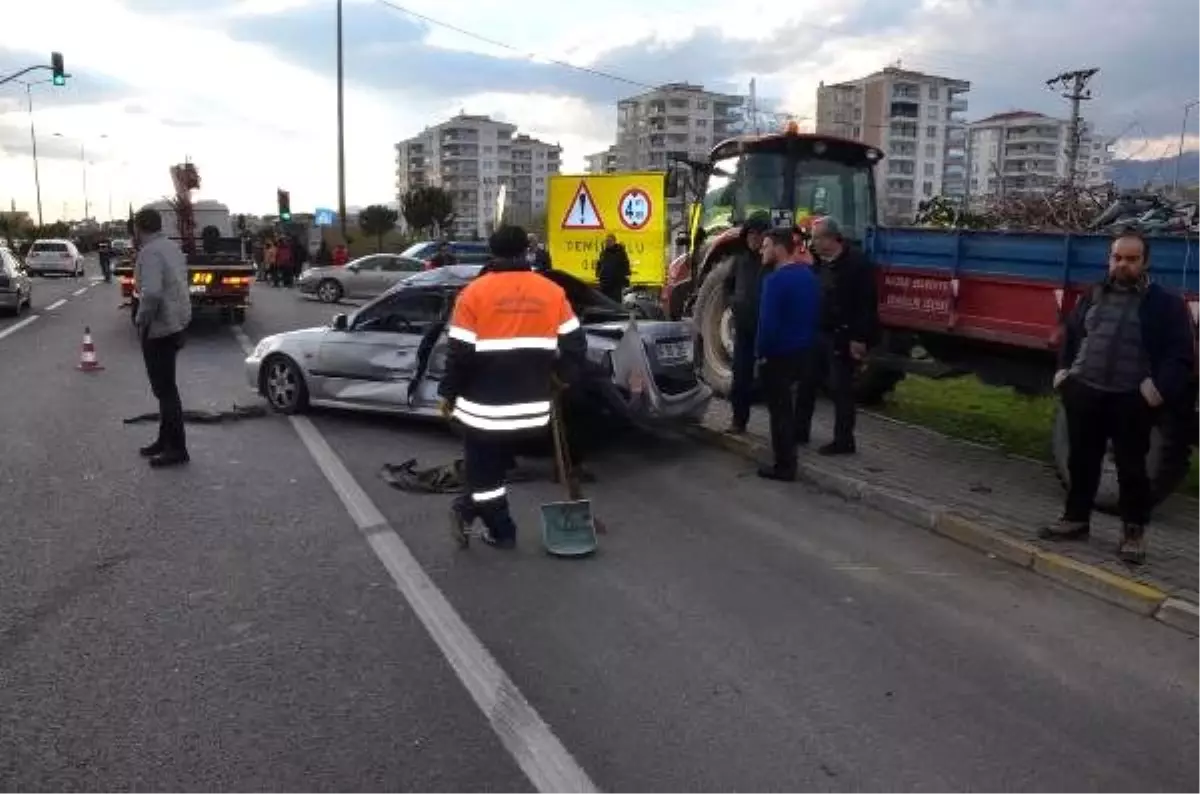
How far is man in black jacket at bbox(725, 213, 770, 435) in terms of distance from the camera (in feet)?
29.8

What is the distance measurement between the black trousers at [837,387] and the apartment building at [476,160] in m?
110

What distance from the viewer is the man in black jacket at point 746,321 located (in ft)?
29.8

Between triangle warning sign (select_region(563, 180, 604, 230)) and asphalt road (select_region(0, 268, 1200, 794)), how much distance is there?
1181cm

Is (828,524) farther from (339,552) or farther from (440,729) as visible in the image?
(440,729)

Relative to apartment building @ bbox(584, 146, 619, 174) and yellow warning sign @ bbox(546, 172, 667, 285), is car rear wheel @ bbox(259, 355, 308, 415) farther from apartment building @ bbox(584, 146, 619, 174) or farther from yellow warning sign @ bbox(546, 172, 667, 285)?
apartment building @ bbox(584, 146, 619, 174)

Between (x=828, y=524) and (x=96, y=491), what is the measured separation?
16.0 feet

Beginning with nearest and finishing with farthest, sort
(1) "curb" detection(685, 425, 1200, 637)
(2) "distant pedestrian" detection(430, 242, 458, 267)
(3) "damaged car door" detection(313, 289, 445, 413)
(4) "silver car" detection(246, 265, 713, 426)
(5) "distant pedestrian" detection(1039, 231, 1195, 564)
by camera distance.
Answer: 1. (1) "curb" detection(685, 425, 1200, 637)
2. (5) "distant pedestrian" detection(1039, 231, 1195, 564)
3. (4) "silver car" detection(246, 265, 713, 426)
4. (3) "damaged car door" detection(313, 289, 445, 413)
5. (2) "distant pedestrian" detection(430, 242, 458, 267)

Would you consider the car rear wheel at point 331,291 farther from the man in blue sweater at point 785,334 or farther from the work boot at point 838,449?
the man in blue sweater at point 785,334

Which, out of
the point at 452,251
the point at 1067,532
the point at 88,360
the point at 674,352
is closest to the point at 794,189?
the point at 674,352

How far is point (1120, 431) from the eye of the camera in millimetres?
5621

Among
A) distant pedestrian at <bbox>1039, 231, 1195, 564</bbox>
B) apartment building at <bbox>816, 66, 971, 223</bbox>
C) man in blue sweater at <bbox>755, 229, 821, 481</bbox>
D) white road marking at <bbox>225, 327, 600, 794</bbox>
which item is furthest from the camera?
apartment building at <bbox>816, 66, 971, 223</bbox>

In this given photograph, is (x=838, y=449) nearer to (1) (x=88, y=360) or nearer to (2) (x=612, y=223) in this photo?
(1) (x=88, y=360)

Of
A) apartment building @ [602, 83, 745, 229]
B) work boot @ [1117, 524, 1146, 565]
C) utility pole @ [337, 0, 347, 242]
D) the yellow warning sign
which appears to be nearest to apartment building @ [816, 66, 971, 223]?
apartment building @ [602, 83, 745, 229]

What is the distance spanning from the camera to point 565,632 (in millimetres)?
4688
